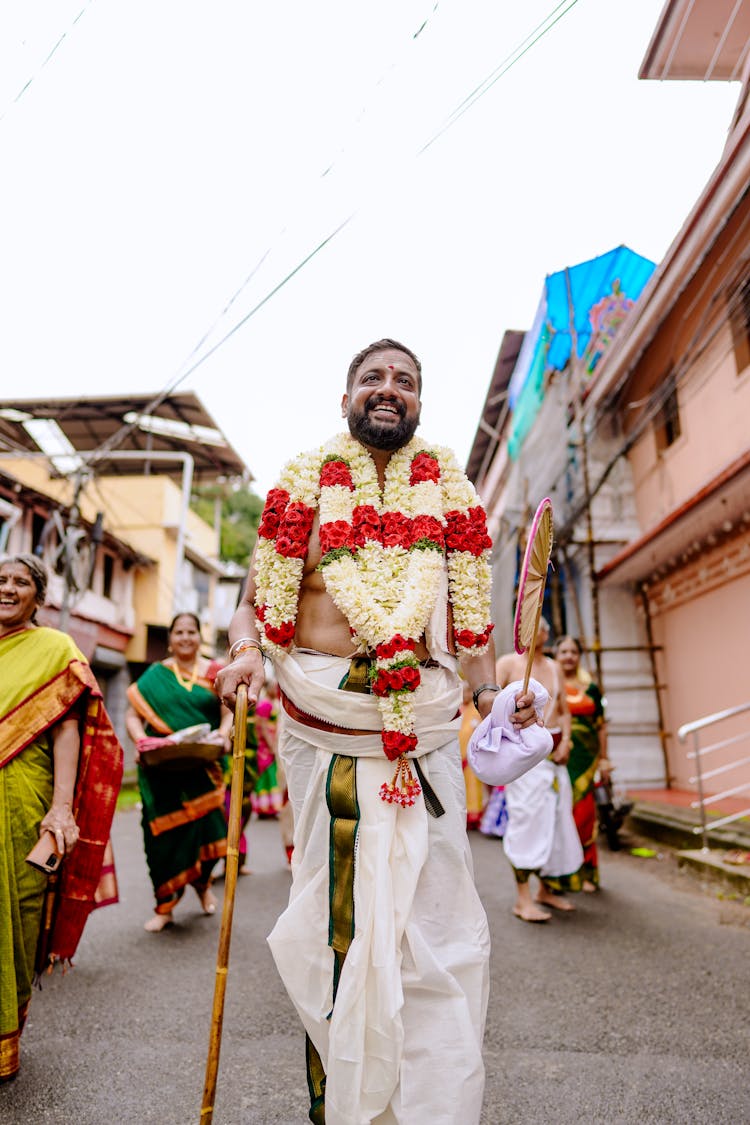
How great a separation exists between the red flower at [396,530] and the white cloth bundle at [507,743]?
59 centimetres

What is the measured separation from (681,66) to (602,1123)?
9065mm

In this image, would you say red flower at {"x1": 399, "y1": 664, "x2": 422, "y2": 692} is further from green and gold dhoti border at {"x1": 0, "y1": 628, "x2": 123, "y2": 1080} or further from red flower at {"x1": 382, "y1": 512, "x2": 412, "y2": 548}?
green and gold dhoti border at {"x1": 0, "y1": 628, "x2": 123, "y2": 1080}

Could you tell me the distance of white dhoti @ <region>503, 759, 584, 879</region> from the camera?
5383mm

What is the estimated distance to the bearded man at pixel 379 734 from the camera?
212 cm

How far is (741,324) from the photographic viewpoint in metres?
8.52

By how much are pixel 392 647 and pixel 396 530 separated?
457 mm

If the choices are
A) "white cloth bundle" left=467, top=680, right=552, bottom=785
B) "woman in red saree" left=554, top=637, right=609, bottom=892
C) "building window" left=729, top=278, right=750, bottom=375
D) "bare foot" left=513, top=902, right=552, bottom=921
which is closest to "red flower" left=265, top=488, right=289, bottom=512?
"white cloth bundle" left=467, top=680, right=552, bottom=785

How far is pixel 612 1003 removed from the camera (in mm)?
3615

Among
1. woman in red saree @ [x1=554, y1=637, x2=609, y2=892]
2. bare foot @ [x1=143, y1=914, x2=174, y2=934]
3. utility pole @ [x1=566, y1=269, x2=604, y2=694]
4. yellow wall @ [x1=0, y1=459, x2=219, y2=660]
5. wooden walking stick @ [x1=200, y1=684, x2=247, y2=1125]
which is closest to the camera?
wooden walking stick @ [x1=200, y1=684, x2=247, y2=1125]

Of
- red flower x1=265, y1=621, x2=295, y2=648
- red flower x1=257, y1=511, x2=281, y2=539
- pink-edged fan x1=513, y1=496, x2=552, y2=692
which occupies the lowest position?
red flower x1=265, y1=621, x2=295, y2=648

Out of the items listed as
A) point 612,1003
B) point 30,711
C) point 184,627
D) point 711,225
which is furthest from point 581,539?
point 30,711

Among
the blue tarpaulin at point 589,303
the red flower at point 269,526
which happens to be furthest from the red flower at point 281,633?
the blue tarpaulin at point 589,303

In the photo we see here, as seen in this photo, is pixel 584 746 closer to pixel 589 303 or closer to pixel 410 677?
pixel 410 677

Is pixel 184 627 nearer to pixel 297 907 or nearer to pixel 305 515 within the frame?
pixel 305 515
